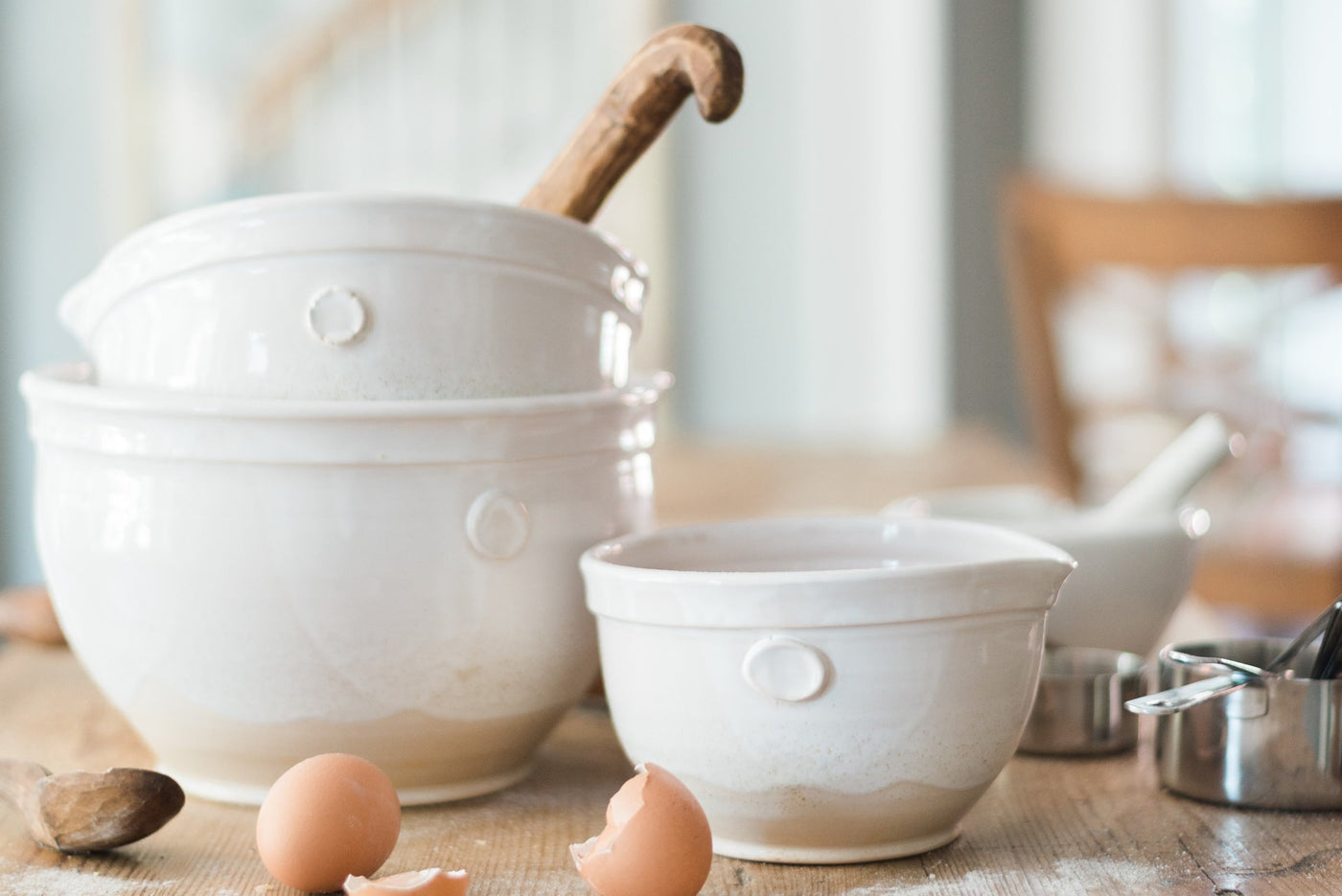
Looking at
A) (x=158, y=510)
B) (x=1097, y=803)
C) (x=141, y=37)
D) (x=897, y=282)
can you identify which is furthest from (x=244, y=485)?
(x=141, y=37)

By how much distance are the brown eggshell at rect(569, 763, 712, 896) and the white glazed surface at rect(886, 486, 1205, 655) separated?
253 mm

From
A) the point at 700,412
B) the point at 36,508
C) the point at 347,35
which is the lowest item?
the point at 700,412

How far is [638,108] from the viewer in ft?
1.61

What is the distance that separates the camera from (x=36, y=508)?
508 mm

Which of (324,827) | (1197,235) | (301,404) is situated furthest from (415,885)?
(1197,235)

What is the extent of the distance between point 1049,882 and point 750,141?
233cm

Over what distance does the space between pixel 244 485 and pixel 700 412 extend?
2.28 metres

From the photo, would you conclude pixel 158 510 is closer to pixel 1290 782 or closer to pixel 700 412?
pixel 1290 782

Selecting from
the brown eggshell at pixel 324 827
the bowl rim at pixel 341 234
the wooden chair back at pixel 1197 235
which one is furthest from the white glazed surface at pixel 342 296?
the wooden chair back at pixel 1197 235

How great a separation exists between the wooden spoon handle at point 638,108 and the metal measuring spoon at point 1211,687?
9.5 inches

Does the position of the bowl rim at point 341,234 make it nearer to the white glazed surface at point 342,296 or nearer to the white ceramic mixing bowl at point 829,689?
the white glazed surface at point 342,296

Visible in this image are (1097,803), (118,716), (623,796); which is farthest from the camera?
(118,716)

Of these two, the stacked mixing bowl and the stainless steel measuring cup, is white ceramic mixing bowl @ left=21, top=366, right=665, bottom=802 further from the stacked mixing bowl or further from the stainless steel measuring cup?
the stainless steel measuring cup

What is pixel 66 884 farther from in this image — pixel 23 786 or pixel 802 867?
pixel 802 867
